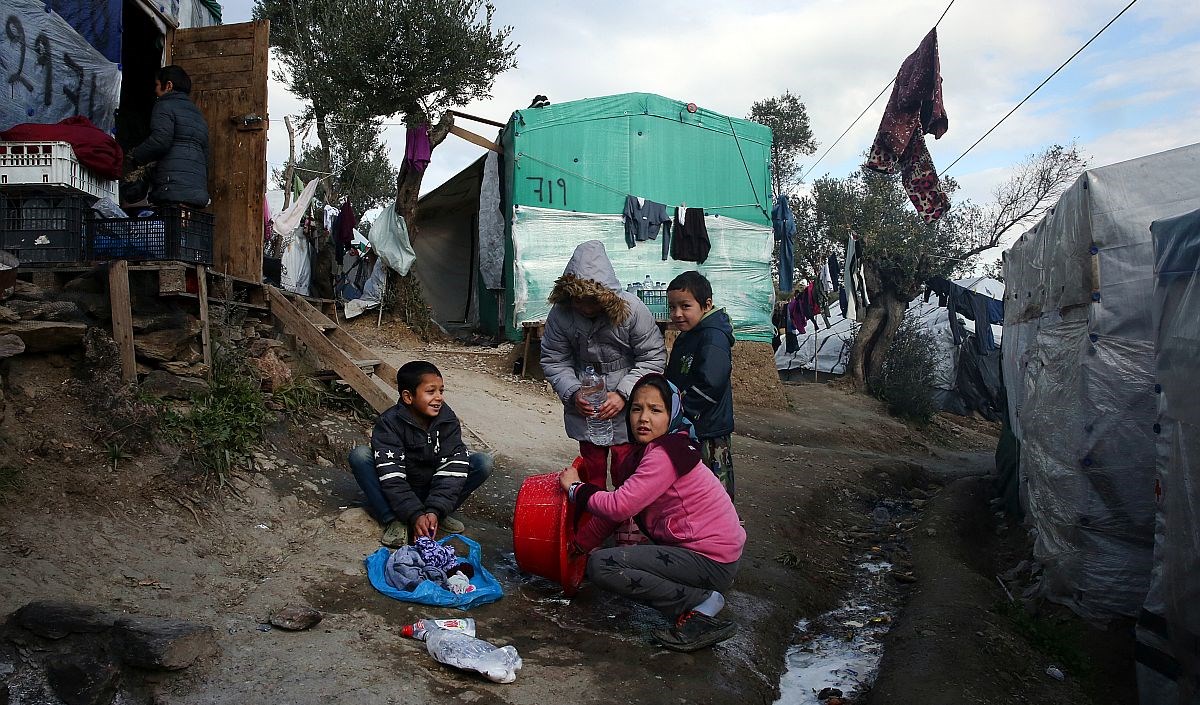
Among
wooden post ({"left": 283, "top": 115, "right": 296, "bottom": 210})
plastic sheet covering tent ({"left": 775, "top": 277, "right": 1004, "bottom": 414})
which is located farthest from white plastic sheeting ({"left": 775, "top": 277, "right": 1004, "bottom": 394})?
wooden post ({"left": 283, "top": 115, "right": 296, "bottom": 210})

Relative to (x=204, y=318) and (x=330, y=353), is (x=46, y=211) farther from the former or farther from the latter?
(x=330, y=353)

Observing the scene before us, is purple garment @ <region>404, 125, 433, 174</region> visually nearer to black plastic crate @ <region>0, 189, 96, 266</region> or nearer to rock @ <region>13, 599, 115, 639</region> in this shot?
black plastic crate @ <region>0, 189, 96, 266</region>

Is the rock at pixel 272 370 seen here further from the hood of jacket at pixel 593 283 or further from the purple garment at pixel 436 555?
the hood of jacket at pixel 593 283

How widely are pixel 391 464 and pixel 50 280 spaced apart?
8.42ft

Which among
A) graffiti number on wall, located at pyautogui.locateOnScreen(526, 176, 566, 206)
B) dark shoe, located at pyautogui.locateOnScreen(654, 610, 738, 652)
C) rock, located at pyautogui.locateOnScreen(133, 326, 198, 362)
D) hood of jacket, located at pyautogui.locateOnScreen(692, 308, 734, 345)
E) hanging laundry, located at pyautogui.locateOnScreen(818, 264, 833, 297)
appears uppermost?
graffiti number on wall, located at pyautogui.locateOnScreen(526, 176, 566, 206)

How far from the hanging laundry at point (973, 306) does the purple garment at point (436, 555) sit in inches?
553

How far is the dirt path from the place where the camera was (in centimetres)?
279

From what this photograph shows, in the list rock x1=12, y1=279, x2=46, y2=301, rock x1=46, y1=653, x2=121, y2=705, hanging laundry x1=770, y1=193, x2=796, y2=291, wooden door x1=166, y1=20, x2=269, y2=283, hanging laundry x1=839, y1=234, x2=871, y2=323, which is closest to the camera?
rock x1=46, y1=653, x2=121, y2=705

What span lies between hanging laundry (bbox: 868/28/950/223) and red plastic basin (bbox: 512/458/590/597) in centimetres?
833

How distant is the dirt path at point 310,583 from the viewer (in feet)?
9.14

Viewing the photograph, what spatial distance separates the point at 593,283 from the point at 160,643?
2.39 metres

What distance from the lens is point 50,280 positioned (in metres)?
4.74

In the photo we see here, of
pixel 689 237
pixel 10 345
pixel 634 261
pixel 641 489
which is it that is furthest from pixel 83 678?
pixel 689 237

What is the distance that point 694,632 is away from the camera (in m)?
Result: 3.34
